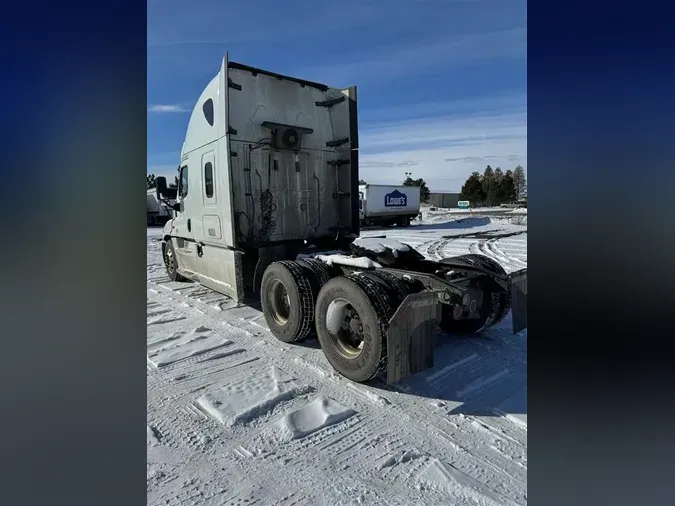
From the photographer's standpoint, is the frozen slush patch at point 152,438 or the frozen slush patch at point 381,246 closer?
the frozen slush patch at point 152,438

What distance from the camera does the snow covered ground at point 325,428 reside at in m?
2.28

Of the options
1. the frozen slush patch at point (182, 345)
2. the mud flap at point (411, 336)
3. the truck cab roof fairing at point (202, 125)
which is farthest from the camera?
the truck cab roof fairing at point (202, 125)

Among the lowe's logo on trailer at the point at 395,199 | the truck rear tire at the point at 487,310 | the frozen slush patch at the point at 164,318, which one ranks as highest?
the lowe's logo on trailer at the point at 395,199

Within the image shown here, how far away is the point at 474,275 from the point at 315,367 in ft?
6.06

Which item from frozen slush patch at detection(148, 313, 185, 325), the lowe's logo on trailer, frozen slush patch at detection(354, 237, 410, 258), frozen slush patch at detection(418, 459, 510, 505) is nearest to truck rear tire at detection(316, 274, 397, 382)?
frozen slush patch at detection(354, 237, 410, 258)

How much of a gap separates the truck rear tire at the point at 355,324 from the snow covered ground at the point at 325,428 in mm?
176

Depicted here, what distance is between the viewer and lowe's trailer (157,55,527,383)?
356 cm

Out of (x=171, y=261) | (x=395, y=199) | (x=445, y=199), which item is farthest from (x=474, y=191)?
(x=171, y=261)

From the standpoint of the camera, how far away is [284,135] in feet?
18.9

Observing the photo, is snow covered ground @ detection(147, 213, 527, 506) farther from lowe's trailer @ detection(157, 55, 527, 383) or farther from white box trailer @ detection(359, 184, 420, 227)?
white box trailer @ detection(359, 184, 420, 227)

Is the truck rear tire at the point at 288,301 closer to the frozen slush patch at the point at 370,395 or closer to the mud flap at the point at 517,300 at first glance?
the frozen slush patch at the point at 370,395

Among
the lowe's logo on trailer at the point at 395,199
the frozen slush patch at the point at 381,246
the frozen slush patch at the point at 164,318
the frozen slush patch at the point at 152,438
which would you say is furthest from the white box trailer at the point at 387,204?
the frozen slush patch at the point at 152,438
